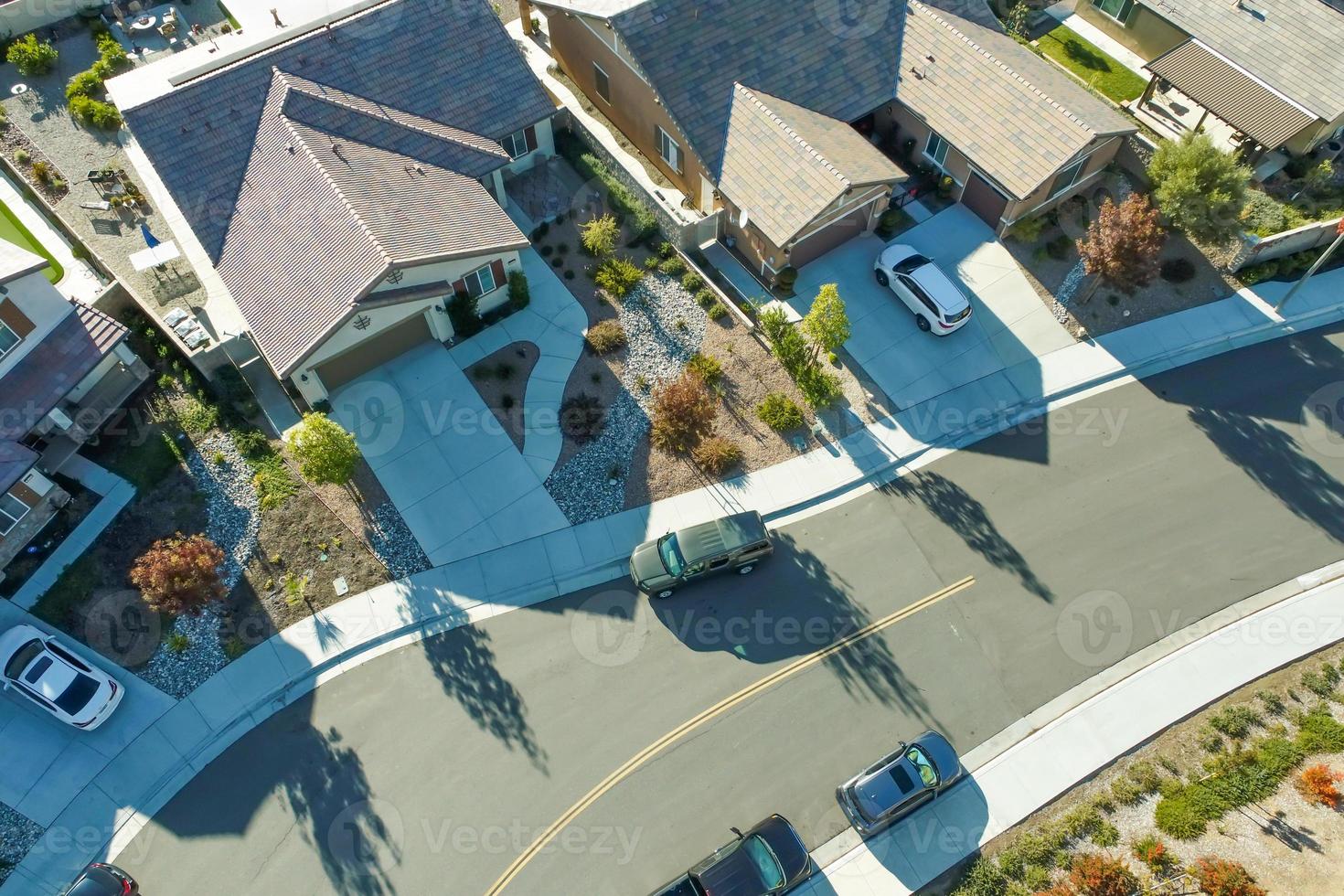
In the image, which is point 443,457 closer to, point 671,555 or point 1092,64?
point 671,555

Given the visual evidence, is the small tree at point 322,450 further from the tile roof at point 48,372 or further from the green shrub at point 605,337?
the green shrub at point 605,337

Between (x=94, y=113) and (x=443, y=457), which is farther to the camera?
(x=94, y=113)

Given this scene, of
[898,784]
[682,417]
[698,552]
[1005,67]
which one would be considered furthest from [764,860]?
[1005,67]

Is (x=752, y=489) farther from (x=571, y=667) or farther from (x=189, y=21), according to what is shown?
(x=189, y=21)

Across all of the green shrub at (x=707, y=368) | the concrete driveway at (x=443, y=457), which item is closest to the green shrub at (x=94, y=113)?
the concrete driveway at (x=443, y=457)

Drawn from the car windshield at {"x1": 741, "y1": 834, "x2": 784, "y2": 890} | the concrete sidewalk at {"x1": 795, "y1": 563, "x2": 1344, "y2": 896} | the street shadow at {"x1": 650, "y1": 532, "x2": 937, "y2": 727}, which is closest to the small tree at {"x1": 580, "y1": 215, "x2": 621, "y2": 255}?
the street shadow at {"x1": 650, "y1": 532, "x2": 937, "y2": 727}
